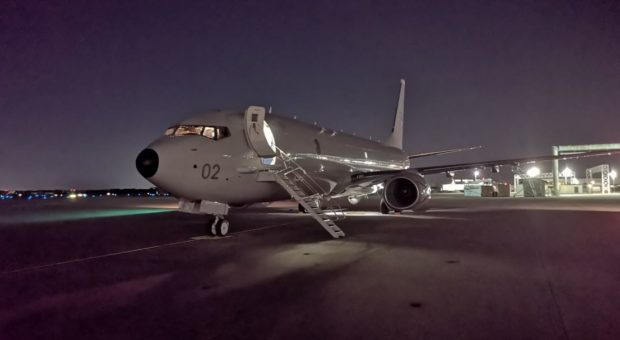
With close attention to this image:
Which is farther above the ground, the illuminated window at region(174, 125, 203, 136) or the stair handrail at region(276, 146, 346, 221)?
the illuminated window at region(174, 125, 203, 136)

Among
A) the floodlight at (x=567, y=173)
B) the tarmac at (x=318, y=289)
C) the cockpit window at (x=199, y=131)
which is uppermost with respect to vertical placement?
the floodlight at (x=567, y=173)

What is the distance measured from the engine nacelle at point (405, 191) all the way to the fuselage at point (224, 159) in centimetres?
253

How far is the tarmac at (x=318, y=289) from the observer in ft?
13.3

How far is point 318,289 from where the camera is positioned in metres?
5.62

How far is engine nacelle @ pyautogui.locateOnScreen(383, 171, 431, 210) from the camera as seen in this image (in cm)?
1585

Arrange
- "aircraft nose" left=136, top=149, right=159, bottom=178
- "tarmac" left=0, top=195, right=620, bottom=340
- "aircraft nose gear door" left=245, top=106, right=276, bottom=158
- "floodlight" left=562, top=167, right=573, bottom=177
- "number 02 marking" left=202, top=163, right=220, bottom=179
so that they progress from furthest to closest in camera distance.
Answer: "floodlight" left=562, top=167, right=573, bottom=177 → "aircraft nose gear door" left=245, top=106, right=276, bottom=158 → "number 02 marking" left=202, top=163, right=220, bottom=179 → "aircraft nose" left=136, top=149, right=159, bottom=178 → "tarmac" left=0, top=195, right=620, bottom=340

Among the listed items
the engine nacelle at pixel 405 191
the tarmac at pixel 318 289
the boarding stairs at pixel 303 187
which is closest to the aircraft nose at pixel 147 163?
the tarmac at pixel 318 289

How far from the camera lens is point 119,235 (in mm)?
12891

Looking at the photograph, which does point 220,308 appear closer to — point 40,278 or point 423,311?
point 423,311

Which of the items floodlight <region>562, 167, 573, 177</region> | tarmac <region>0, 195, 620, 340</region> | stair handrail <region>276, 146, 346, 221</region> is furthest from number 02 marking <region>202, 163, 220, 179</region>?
floodlight <region>562, 167, 573, 177</region>

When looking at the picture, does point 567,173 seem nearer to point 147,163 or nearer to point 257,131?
point 257,131

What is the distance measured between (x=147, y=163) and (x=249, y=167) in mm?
2926

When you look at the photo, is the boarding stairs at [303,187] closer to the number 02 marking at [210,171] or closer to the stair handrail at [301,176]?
the stair handrail at [301,176]

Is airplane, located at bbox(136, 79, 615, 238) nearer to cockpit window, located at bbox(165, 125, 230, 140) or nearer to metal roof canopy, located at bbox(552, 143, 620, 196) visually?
cockpit window, located at bbox(165, 125, 230, 140)
